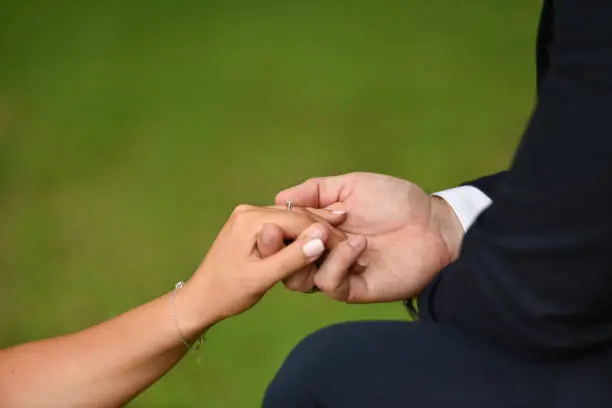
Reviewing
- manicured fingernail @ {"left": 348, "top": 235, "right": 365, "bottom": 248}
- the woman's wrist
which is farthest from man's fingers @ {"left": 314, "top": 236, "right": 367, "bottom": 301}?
the woman's wrist

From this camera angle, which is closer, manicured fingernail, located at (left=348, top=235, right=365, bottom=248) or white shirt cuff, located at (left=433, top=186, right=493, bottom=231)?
manicured fingernail, located at (left=348, top=235, right=365, bottom=248)

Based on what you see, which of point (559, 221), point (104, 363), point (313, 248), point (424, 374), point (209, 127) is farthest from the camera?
point (209, 127)

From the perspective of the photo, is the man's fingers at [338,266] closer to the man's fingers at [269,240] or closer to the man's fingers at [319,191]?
the man's fingers at [269,240]

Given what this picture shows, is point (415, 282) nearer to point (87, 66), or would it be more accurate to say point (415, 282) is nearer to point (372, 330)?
point (372, 330)

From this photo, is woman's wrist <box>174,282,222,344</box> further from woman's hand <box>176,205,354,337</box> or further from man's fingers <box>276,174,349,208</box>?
man's fingers <box>276,174,349,208</box>

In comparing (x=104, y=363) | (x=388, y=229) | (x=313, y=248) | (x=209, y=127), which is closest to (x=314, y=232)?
(x=313, y=248)

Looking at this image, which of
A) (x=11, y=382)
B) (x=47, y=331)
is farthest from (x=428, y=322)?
(x=47, y=331)

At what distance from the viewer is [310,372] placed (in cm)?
80

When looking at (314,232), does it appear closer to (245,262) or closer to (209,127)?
(245,262)

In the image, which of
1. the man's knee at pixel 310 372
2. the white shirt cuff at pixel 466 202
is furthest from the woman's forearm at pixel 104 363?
the white shirt cuff at pixel 466 202

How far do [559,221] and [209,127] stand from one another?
5.66ft

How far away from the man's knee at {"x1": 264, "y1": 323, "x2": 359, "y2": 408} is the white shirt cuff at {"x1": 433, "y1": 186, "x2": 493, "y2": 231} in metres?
0.36

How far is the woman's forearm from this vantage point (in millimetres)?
1030

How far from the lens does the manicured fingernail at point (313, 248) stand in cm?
94
